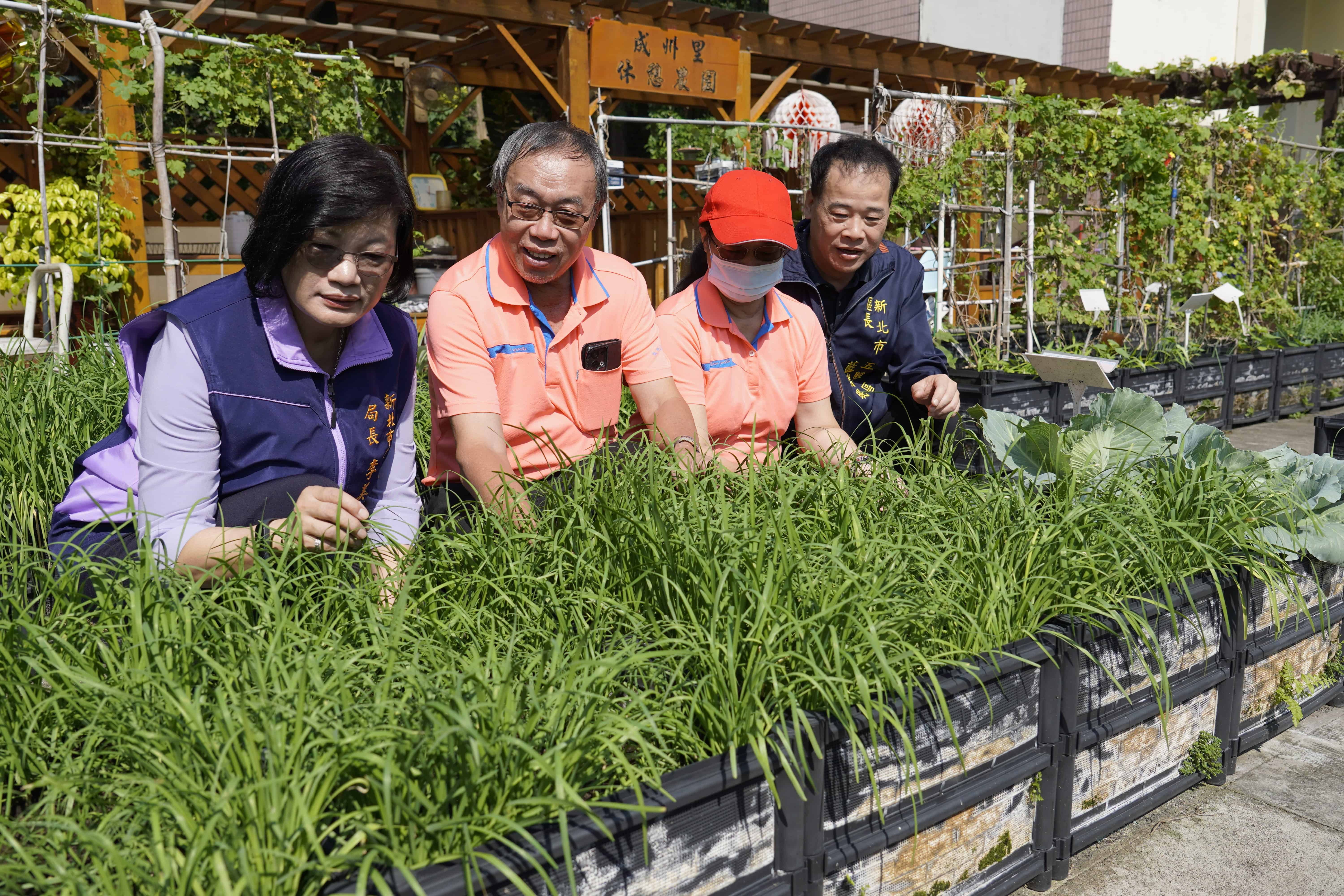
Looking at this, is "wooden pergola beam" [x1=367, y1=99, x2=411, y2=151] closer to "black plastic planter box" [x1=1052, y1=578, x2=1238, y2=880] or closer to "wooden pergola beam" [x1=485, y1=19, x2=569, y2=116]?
"wooden pergola beam" [x1=485, y1=19, x2=569, y2=116]

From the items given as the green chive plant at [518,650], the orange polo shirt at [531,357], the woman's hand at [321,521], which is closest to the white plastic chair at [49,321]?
the green chive plant at [518,650]

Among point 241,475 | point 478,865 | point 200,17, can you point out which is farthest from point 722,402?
point 200,17

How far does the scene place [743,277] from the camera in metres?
2.67

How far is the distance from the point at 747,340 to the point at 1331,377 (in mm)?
6093

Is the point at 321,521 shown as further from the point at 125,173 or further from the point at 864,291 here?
the point at 125,173

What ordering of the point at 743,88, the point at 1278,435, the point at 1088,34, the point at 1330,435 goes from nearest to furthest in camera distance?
the point at 1330,435
the point at 1278,435
the point at 743,88
the point at 1088,34

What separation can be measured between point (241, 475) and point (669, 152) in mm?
5288

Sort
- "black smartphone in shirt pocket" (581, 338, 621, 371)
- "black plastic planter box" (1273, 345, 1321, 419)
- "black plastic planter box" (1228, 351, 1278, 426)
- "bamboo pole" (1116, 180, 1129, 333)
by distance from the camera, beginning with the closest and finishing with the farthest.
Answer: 1. "black smartphone in shirt pocket" (581, 338, 621, 371)
2. "black plastic planter box" (1228, 351, 1278, 426)
3. "black plastic planter box" (1273, 345, 1321, 419)
4. "bamboo pole" (1116, 180, 1129, 333)

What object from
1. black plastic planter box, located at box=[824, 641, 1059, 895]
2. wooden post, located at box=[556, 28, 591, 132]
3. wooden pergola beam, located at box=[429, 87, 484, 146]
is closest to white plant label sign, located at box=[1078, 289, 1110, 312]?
wooden post, located at box=[556, 28, 591, 132]

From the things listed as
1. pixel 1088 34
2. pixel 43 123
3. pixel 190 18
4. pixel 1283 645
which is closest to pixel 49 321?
pixel 43 123

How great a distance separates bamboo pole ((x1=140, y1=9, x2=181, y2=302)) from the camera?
484 cm

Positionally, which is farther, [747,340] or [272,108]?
[272,108]

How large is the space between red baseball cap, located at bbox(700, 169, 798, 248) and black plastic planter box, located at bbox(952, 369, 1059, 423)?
262 cm

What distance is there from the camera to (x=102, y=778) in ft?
4.13
